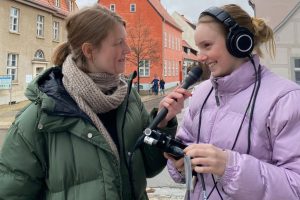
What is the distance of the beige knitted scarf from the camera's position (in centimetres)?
182

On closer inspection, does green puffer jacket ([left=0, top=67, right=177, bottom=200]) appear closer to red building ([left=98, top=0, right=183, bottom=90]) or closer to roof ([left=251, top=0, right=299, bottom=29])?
roof ([left=251, top=0, right=299, bottom=29])

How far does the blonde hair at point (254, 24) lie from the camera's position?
1.62m

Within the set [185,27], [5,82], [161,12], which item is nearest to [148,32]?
[161,12]

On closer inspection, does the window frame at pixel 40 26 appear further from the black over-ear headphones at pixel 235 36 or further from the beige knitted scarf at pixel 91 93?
the black over-ear headphones at pixel 235 36

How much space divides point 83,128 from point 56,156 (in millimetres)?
194

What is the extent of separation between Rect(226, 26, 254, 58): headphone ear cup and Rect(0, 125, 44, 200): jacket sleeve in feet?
3.61

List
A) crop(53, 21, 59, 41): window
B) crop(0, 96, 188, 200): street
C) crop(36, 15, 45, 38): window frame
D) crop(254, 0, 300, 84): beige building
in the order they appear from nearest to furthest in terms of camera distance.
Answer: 1. crop(0, 96, 188, 200): street
2. crop(254, 0, 300, 84): beige building
3. crop(36, 15, 45, 38): window frame
4. crop(53, 21, 59, 41): window

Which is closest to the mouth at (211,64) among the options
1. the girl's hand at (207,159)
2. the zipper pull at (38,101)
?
the girl's hand at (207,159)

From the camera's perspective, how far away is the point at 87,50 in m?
1.94

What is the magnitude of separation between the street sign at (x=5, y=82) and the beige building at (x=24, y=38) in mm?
570

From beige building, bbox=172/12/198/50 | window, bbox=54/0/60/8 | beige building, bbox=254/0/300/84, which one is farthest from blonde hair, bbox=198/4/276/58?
beige building, bbox=172/12/198/50

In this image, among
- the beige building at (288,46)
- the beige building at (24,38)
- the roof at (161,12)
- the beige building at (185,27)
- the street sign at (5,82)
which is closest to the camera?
the beige building at (288,46)

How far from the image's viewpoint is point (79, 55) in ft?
6.48

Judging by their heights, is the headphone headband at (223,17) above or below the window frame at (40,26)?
below
